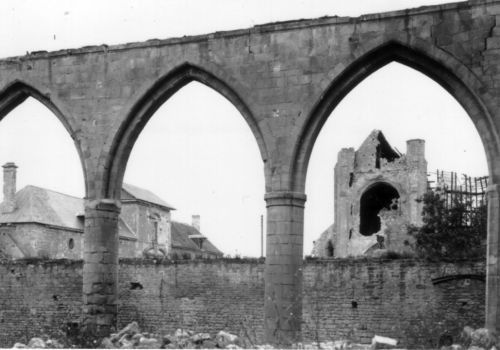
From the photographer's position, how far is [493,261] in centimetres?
988

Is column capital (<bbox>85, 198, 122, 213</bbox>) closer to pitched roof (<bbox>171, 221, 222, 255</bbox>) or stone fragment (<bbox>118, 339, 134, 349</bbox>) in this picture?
stone fragment (<bbox>118, 339, 134, 349</bbox>)

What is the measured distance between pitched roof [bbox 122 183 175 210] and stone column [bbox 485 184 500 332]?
30.1 m

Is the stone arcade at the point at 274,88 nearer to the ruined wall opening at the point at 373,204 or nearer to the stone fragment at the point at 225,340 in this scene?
the stone fragment at the point at 225,340

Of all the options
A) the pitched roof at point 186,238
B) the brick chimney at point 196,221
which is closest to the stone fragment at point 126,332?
the pitched roof at point 186,238

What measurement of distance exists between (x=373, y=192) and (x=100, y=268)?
26.0 metres

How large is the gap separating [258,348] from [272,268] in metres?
1.81

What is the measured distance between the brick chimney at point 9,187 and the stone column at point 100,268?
2301 cm

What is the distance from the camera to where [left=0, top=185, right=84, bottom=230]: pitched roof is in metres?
32.9

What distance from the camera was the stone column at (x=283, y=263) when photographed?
1063 cm

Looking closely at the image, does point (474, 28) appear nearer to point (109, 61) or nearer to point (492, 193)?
point (492, 193)

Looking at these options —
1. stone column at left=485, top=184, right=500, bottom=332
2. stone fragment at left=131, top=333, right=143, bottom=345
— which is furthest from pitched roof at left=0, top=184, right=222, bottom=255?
stone column at left=485, top=184, right=500, bottom=332

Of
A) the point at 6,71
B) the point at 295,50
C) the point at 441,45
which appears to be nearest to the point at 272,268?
the point at 295,50

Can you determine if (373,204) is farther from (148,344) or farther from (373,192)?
(148,344)

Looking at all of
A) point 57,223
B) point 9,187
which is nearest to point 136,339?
point 57,223
